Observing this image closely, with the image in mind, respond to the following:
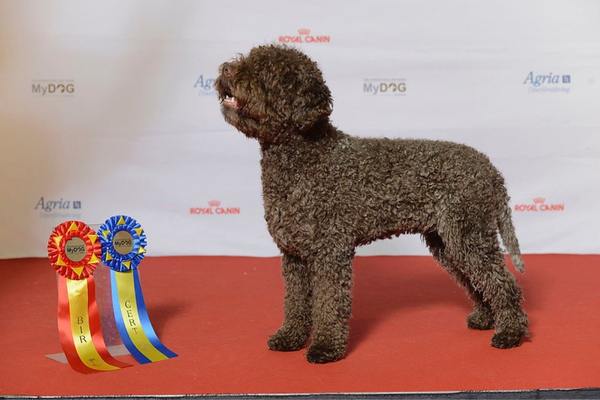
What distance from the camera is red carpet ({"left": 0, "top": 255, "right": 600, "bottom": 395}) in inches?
106

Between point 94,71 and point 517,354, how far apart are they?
300 centimetres

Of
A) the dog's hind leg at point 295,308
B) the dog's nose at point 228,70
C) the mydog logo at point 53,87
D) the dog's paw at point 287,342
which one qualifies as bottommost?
the dog's paw at point 287,342

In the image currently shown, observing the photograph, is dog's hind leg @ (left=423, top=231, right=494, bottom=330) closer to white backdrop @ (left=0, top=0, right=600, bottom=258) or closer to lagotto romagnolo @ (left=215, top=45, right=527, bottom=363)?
lagotto romagnolo @ (left=215, top=45, right=527, bottom=363)

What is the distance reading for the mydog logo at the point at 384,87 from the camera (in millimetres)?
4660

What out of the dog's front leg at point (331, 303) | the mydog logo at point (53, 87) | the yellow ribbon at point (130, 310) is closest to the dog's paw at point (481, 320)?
the dog's front leg at point (331, 303)

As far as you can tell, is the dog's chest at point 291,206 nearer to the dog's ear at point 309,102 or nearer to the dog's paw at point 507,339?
the dog's ear at point 309,102

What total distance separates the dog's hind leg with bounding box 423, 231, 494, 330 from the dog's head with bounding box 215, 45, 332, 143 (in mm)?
839

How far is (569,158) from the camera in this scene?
15.5ft

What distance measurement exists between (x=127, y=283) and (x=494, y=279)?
140cm

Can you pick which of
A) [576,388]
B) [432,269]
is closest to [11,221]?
[432,269]

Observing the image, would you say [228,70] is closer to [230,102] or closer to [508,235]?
[230,102]

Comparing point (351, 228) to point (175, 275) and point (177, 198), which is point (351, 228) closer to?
point (175, 275)

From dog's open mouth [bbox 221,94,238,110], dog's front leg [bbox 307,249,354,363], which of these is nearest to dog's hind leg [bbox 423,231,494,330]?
dog's front leg [bbox 307,249,354,363]

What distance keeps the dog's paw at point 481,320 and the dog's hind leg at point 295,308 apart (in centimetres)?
70
